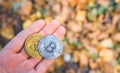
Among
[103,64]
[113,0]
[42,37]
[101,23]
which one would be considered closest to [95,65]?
[103,64]

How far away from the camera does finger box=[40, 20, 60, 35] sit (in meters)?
2.57

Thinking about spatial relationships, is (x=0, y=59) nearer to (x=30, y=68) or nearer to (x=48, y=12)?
(x=30, y=68)

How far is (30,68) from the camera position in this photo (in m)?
2.43

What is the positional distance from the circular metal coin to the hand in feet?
0.17

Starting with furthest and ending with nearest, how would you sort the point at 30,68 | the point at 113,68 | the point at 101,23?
1. the point at 101,23
2. the point at 113,68
3. the point at 30,68

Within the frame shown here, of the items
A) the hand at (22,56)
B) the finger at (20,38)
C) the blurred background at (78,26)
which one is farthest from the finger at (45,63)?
the blurred background at (78,26)

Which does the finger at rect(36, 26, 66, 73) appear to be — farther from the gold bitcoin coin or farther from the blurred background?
the blurred background

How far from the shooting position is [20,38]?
2531 mm

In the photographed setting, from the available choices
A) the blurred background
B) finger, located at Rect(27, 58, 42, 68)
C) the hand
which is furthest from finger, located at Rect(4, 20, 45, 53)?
the blurred background

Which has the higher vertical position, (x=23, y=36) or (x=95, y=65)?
(x=23, y=36)

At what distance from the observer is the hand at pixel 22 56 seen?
2.43 meters

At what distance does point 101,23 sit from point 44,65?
1116mm

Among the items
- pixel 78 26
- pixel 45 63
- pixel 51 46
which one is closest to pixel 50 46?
pixel 51 46

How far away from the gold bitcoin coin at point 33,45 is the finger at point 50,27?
0.05 metres
